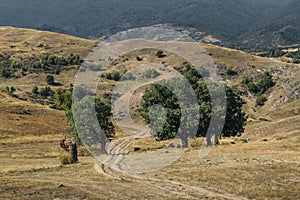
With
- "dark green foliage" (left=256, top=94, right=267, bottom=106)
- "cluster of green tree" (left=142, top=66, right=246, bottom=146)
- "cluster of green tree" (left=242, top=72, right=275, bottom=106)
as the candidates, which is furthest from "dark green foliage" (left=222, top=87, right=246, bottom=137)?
"cluster of green tree" (left=242, top=72, right=275, bottom=106)

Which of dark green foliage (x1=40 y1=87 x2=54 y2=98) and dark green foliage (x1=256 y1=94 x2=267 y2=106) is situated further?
dark green foliage (x1=40 y1=87 x2=54 y2=98)

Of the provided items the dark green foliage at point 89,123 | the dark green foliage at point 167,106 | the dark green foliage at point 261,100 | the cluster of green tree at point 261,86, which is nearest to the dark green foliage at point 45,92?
the dark green foliage at point 261,100

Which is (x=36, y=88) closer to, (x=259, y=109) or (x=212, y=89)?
(x=259, y=109)

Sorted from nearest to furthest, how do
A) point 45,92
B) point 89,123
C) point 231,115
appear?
point 89,123 < point 231,115 < point 45,92

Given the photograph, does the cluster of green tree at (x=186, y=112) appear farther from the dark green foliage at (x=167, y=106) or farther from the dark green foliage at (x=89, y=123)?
the dark green foliage at (x=89, y=123)

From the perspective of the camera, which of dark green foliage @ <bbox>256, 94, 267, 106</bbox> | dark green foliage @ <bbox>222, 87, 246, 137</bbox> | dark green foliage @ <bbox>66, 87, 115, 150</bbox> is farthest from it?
dark green foliage @ <bbox>256, 94, 267, 106</bbox>

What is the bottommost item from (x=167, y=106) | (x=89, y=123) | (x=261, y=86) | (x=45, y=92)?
(x=261, y=86)

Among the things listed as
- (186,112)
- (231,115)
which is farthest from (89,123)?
(231,115)

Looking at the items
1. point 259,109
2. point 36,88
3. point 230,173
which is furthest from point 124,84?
point 230,173

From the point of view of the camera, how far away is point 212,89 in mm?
63906

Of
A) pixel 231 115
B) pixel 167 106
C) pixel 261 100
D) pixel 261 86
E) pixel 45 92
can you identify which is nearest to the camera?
pixel 167 106

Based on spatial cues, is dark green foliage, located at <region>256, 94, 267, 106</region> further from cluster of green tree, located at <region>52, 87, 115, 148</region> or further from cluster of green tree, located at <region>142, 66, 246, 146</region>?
cluster of green tree, located at <region>52, 87, 115, 148</region>

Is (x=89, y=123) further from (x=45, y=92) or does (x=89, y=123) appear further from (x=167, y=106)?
(x=45, y=92)

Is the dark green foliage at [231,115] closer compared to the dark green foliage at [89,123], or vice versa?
the dark green foliage at [89,123]
